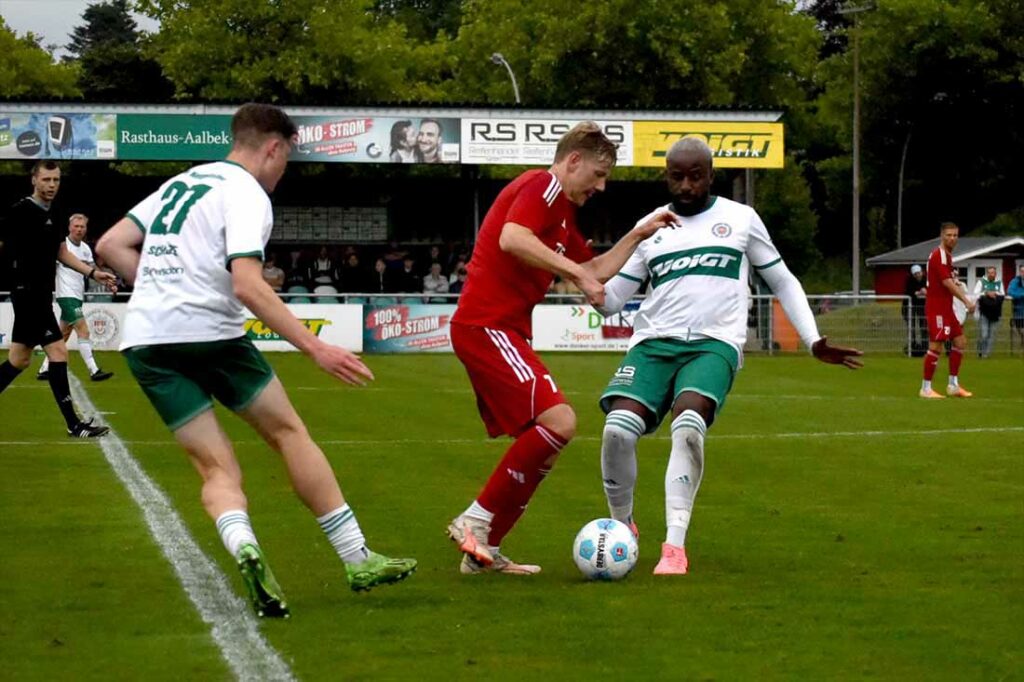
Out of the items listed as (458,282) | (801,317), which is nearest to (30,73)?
(458,282)

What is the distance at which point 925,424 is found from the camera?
17.8m

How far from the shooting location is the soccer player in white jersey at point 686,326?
8.34 metres

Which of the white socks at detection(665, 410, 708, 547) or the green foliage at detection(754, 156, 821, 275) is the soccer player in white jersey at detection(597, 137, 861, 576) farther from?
the green foliage at detection(754, 156, 821, 275)

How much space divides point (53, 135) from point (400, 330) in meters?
9.19

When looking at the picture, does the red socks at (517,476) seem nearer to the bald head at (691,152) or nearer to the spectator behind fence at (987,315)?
the bald head at (691,152)

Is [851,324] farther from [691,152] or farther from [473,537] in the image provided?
[473,537]

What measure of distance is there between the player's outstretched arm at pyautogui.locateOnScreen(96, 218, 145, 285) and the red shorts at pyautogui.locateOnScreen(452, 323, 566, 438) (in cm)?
161

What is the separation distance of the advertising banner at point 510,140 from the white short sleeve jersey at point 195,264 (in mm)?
32209

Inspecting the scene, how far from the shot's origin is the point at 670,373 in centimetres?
852

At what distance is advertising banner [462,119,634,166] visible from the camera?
3897 centimetres

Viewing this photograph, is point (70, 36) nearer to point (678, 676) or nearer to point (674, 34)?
point (674, 34)

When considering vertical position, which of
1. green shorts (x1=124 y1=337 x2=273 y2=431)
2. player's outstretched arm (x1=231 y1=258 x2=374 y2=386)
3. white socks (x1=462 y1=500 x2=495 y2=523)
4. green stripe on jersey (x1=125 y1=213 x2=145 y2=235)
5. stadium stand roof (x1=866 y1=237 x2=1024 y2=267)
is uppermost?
stadium stand roof (x1=866 y1=237 x2=1024 y2=267)

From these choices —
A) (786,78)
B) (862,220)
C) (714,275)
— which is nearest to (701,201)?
(714,275)

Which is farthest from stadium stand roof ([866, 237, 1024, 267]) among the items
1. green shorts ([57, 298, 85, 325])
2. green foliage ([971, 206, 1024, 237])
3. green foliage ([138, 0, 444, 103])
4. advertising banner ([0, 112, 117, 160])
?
green shorts ([57, 298, 85, 325])
